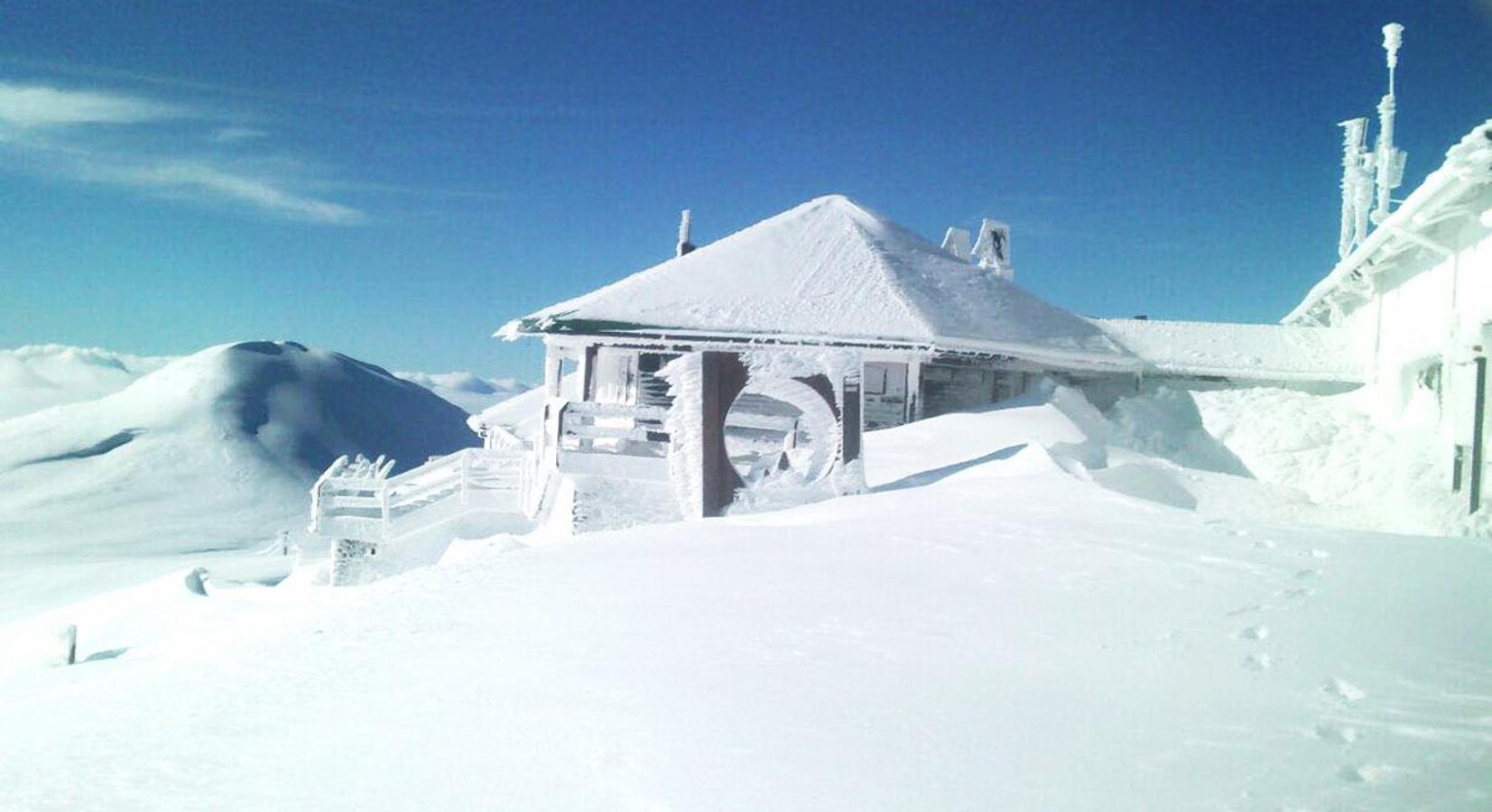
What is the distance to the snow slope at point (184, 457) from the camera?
1193 inches

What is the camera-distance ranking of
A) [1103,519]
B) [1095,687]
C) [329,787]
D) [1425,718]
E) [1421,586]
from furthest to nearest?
[1103,519], [1421,586], [1095,687], [1425,718], [329,787]

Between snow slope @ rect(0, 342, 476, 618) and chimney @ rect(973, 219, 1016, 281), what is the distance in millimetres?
24311

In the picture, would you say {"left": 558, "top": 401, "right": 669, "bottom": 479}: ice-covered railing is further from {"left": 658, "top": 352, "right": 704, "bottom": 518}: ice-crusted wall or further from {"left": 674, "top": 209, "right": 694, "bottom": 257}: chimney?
{"left": 674, "top": 209, "right": 694, "bottom": 257}: chimney

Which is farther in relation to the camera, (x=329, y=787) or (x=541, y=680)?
(x=541, y=680)

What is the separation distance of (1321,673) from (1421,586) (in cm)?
160

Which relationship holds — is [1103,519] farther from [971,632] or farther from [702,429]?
[702,429]

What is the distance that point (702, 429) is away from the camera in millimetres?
8930

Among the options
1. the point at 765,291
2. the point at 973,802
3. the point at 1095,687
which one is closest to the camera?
the point at 973,802

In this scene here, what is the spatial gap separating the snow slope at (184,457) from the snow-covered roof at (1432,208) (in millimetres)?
27562

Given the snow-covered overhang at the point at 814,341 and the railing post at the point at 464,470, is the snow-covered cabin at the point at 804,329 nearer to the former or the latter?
the snow-covered overhang at the point at 814,341

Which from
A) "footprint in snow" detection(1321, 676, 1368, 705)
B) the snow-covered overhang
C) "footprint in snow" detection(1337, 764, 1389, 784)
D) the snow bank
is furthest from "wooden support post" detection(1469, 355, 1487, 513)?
"footprint in snow" detection(1337, 764, 1389, 784)

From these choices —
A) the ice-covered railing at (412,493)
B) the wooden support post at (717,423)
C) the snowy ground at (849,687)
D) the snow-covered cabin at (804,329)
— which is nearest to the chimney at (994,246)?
the snow-covered cabin at (804,329)

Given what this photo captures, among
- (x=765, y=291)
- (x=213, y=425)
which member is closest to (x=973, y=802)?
(x=765, y=291)

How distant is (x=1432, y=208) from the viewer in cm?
1033
